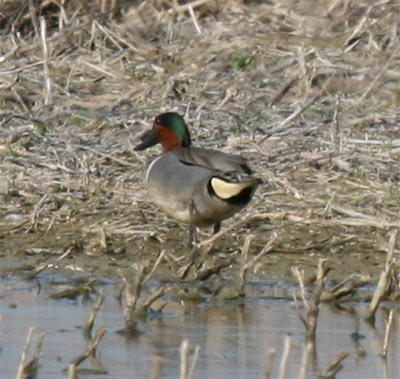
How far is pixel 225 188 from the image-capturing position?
764 cm

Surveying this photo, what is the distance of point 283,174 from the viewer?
9117 mm

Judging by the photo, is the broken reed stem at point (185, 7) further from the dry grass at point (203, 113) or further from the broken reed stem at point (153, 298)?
the broken reed stem at point (153, 298)

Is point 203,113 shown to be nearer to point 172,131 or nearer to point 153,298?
point 172,131

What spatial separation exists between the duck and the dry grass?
0.88ft

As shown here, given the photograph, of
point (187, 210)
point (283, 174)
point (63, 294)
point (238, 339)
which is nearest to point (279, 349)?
point (238, 339)

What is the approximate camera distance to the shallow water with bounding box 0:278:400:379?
558 cm

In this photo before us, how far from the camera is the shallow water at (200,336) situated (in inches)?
220

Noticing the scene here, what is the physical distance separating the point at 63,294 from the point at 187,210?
1.12m

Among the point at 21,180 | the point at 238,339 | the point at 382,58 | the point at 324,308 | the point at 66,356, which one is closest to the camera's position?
the point at 66,356

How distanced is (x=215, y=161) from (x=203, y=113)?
98.2 inches

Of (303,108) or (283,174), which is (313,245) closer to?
(283,174)

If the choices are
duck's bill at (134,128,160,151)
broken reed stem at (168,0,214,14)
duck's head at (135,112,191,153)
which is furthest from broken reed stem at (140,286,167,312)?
broken reed stem at (168,0,214,14)

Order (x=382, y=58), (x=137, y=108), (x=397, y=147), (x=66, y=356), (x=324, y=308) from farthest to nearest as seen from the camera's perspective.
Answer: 1. (x=382, y=58)
2. (x=137, y=108)
3. (x=397, y=147)
4. (x=324, y=308)
5. (x=66, y=356)

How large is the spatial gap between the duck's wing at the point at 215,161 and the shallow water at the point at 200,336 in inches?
36.7
